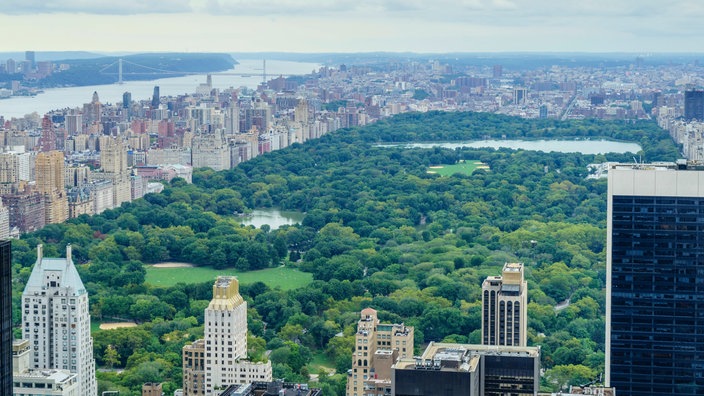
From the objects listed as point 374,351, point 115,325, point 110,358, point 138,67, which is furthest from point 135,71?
point 374,351

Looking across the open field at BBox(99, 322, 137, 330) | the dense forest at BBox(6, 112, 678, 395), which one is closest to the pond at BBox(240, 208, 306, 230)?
the dense forest at BBox(6, 112, 678, 395)

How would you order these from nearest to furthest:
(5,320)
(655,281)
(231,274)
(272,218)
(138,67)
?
(5,320), (655,281), (231,274), (272,218), (138,67)

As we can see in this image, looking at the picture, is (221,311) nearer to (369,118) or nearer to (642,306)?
(642,306)

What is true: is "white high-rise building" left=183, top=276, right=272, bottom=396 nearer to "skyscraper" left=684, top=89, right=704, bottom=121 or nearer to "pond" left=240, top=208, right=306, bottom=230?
"pond" left=240, top=208, right=306, bottom=230

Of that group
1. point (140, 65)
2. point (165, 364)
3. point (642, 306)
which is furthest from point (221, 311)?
point (140, 65)

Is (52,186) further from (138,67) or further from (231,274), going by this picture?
(138,67)

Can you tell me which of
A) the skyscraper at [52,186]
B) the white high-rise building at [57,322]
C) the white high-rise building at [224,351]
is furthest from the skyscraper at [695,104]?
the white high-rise building at [57,322]
